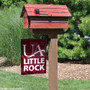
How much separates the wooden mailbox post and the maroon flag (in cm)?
15

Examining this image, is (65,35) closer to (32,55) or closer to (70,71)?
(70,71)

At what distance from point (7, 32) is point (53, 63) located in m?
6.46

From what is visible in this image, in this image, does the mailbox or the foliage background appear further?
the foliage background

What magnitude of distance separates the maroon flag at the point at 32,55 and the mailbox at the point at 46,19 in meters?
0.20

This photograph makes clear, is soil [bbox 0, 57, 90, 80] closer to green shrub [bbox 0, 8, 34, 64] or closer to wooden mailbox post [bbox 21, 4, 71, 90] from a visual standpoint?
green shrub [bbox 0, 8, 34, 64]

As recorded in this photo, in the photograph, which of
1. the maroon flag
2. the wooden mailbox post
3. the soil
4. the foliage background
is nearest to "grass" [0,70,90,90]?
the soil

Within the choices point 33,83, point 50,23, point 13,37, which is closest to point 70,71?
point 33,83

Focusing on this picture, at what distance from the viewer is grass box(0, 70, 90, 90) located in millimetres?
7373

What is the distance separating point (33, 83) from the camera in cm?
789

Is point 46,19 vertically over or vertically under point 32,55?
over

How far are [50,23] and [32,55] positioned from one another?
2.14ft

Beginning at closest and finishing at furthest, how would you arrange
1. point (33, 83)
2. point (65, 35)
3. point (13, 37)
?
1. point (33, 83)
2. point (13, 37)
3. point (65, 35)

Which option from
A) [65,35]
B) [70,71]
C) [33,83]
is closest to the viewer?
[33,83]

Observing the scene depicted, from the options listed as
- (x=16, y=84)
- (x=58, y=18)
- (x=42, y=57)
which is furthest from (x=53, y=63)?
(x=16, y=84)
